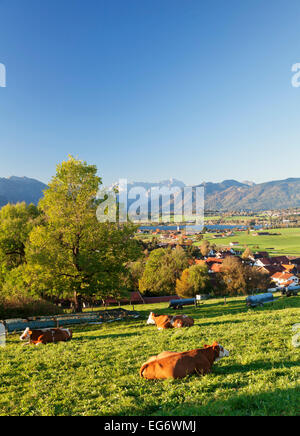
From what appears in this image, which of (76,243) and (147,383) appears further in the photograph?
(76,243)

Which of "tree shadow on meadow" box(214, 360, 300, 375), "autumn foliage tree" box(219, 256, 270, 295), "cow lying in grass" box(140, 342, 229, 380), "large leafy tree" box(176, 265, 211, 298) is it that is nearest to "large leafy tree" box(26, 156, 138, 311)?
"cow lying in grass" box(140, 342, 229, 380)

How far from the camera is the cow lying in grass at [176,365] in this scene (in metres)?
7.16

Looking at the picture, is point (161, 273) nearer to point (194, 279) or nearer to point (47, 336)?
point (194, 279)

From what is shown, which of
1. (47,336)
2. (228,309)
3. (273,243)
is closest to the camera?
(47,336)

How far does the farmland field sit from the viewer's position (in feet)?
17.7

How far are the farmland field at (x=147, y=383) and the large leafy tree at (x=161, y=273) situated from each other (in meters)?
57.9

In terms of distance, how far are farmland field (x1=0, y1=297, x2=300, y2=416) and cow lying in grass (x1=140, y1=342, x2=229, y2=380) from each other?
23 cm

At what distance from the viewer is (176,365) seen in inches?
285

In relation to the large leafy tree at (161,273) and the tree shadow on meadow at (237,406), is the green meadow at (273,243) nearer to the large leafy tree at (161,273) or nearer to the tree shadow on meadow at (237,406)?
the large leafy tree at (161,273)

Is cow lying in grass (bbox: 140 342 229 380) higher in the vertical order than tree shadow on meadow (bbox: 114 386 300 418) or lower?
lower

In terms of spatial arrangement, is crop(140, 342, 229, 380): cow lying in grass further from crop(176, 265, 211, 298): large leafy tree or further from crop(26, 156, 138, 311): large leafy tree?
crop(176, 265, 211, 298): large leafy tree

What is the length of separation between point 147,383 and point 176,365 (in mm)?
909

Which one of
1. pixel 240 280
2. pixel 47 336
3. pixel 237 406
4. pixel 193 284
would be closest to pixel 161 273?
pixel 193 284
